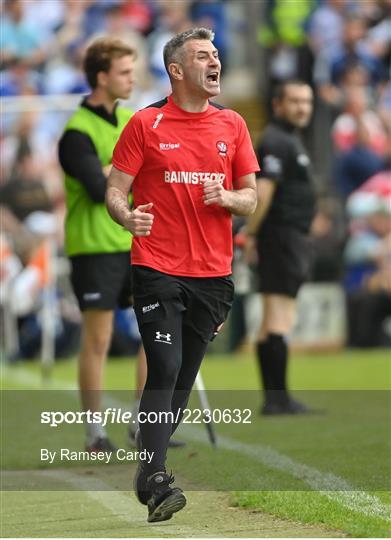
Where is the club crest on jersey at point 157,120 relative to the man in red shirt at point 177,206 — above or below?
above

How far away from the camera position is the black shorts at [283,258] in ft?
34.6

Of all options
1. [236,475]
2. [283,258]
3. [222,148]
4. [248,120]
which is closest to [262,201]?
[283,258]

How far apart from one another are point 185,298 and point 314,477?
1.37 m

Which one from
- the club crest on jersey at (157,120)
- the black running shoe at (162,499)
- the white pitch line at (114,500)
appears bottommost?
the white pitch line at (114,500)

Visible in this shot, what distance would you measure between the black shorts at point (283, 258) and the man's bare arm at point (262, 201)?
0.23m

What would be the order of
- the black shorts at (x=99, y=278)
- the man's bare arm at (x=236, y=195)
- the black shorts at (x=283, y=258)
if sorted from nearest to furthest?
the man's bare arm at (x=236, y=195)
the black shorts at (x=99, y=278)
the black shorts at (x=283, y=258)

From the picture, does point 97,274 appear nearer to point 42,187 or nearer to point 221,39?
point 42,187

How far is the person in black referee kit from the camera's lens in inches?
409

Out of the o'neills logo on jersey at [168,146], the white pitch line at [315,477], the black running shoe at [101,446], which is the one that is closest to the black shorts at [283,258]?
the white pitch line at [315,477]

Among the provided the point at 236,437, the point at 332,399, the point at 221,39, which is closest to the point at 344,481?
the point at 236,437

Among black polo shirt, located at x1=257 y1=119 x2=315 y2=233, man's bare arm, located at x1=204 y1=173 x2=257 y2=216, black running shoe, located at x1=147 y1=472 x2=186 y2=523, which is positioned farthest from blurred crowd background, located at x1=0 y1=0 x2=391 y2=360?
black running shoe, located at x1=147 y1=472 x2=186 y2=523

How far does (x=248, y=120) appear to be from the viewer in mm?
20719
